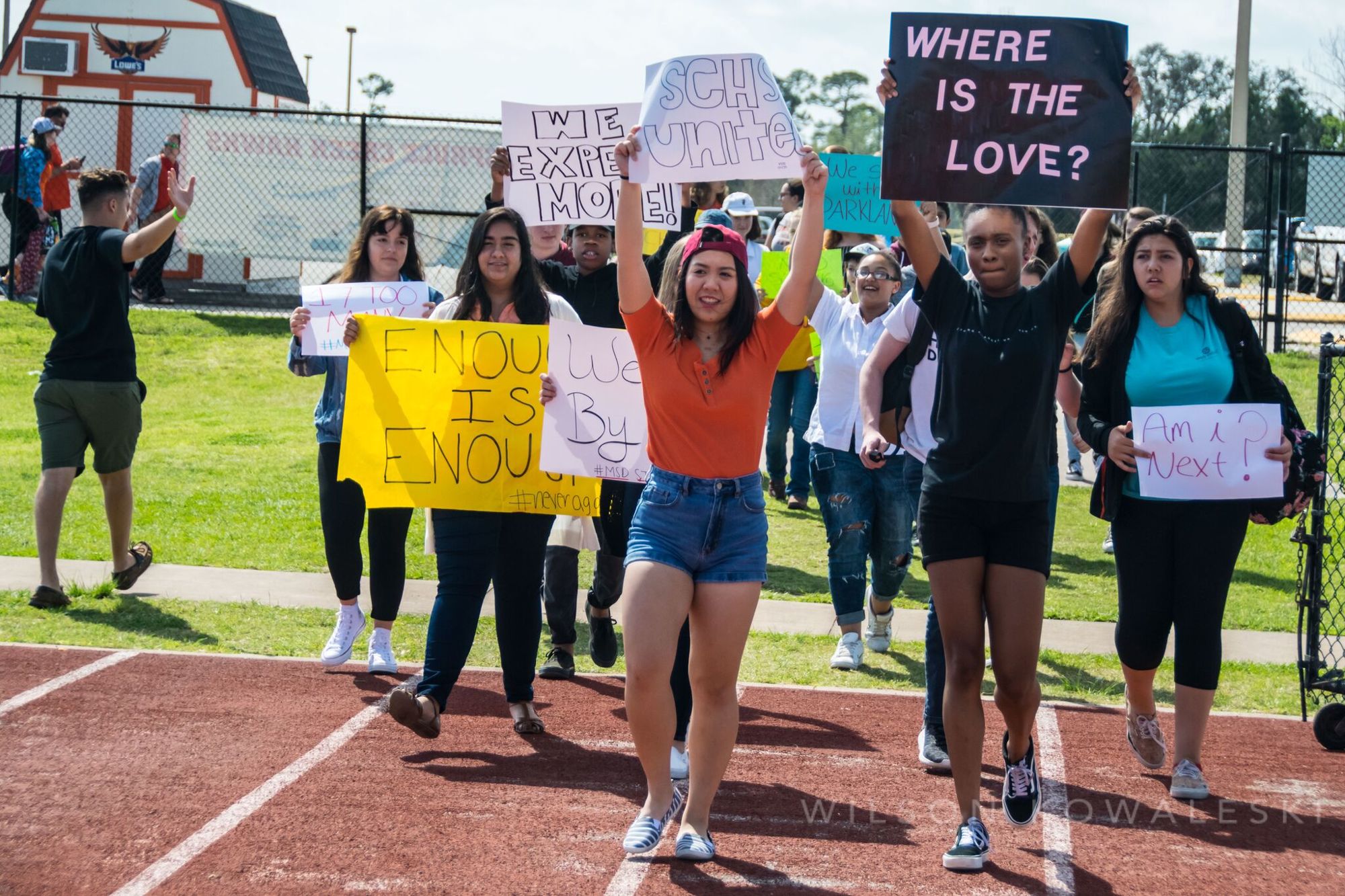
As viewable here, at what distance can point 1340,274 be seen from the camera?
22.7 m

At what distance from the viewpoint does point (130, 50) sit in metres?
22.2

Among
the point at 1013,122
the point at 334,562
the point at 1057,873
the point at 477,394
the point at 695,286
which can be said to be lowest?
the point at 1057,873

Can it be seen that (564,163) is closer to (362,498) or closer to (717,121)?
(717,121)

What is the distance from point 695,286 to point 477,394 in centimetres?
176

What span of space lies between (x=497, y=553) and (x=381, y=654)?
1.21 m

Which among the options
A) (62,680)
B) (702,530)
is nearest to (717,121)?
(702,530)

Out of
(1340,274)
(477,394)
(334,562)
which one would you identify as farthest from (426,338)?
(1340,274)

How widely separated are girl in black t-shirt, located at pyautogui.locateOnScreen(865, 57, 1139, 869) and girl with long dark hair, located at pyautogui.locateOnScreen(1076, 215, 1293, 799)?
0.74 m

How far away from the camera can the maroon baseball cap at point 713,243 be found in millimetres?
4719

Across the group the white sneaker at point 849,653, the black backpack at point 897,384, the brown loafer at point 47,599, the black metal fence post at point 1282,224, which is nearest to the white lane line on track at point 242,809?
the black backpack at point 897,384

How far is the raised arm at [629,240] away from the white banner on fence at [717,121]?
107 mm

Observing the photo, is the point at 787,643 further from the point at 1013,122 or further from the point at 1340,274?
the point at 1340,274

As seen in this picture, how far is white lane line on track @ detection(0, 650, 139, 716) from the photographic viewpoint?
6125 millimetres

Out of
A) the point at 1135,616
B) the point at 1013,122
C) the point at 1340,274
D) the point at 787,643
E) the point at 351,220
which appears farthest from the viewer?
the point at 1340,274
